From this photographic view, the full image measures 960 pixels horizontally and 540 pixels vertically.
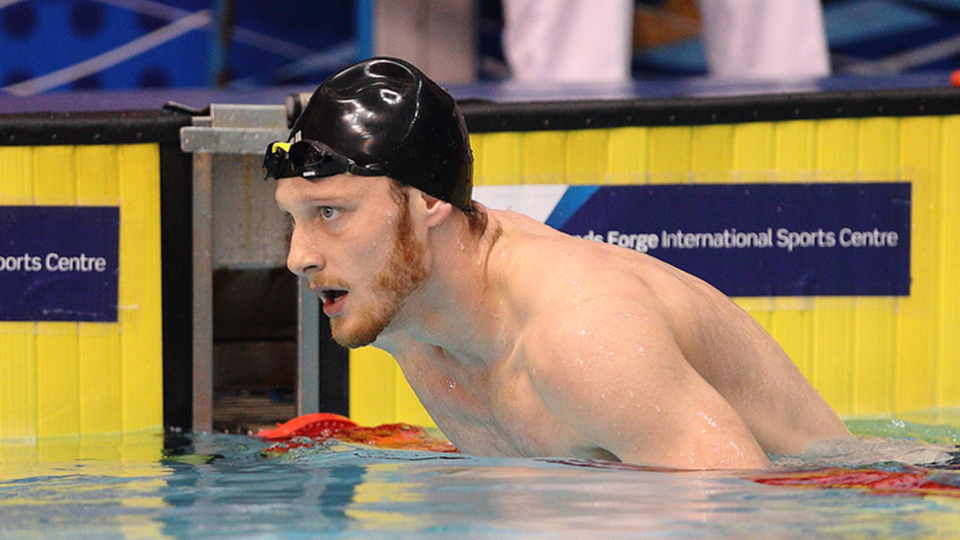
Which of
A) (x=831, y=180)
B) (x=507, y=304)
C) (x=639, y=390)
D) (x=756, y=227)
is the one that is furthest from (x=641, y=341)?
(x=831, y=180)

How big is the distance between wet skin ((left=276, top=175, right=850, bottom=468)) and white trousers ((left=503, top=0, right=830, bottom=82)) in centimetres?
251

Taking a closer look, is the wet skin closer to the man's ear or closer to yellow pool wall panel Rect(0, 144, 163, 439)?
the man's ear

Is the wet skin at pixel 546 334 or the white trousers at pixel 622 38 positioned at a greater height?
the white trousers at pixel 622 38

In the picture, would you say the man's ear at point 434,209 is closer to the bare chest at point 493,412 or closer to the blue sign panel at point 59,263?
the bare chest at point 493,412

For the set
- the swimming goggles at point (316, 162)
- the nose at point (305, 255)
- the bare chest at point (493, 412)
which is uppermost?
the swimming goggles at point (316, 162)

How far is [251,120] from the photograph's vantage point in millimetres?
3434

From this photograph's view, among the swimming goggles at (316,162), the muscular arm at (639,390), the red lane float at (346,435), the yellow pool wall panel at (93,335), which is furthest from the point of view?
the yellow pool wall panel at (93,335)

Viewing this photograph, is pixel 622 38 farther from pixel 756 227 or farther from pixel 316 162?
pixel 316 162

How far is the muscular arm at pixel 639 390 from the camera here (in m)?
1.89

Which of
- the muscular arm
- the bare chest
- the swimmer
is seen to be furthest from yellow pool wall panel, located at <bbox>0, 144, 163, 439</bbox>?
the muscular arm

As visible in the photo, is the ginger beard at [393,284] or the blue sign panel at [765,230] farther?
the blue sign panel at [765,230]

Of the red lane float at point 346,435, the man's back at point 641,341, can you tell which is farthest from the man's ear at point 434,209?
the red lane float at point 346,435

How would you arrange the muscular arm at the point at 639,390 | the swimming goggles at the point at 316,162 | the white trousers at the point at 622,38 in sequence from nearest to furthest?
the muscular arm at the point at 639,390 → the swimming goggles at the point at 316,162 → the white trousers at the point at 622,38

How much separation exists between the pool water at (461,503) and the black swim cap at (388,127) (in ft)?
1.76
